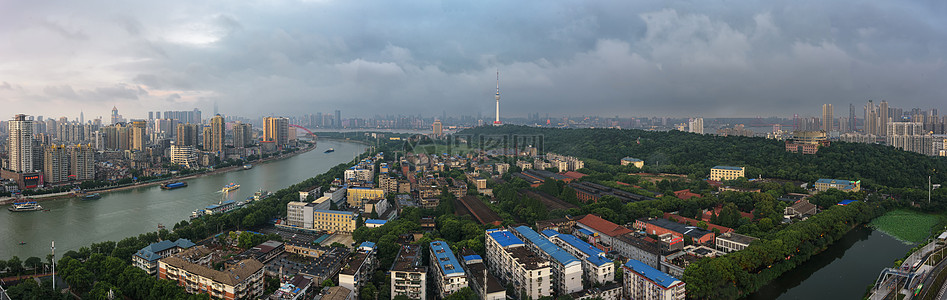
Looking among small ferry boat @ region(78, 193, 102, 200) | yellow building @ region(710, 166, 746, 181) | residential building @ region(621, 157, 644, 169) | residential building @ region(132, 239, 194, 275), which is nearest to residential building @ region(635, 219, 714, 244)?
yellow building @ region(710, 166, 746, 181)

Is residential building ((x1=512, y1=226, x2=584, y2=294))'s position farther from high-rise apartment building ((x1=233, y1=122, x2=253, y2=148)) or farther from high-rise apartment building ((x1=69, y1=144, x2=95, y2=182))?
high-rise apartment building ((x1=233, y1=122, x2=253, y2=148))

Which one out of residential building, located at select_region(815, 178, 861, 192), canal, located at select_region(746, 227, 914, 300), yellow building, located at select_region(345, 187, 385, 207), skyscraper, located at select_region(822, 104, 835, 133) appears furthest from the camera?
skyscraper, located at select_region(822, 104, 835, 133)

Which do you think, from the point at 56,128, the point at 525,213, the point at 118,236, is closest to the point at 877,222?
the point at 525,213

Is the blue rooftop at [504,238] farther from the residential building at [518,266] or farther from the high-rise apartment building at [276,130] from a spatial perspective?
the high-rise apartment building at [276,130]

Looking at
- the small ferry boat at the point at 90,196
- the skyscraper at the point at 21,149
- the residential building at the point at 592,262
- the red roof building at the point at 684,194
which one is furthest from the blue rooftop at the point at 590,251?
the skyscraper at the point at 21,149

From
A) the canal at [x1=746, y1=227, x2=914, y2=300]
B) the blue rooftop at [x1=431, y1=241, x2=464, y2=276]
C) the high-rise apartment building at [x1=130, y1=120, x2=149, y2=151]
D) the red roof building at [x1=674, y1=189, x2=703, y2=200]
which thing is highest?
the high-rise apartment building at [x1=130, y1=120, x2=149, y2=151]

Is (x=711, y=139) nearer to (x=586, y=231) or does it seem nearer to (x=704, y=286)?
(x=586, y=231)
